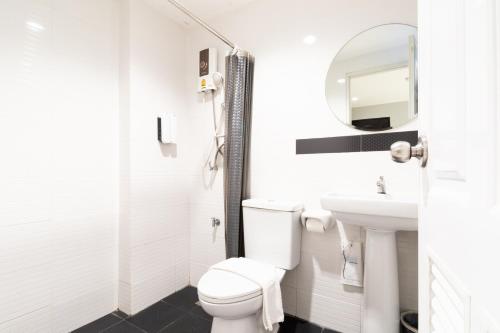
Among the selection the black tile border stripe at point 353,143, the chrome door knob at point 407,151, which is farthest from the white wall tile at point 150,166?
the chrome door knob at point 407,151

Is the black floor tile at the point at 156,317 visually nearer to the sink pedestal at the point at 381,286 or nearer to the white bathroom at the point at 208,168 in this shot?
the white bathroom at the point at 208,168

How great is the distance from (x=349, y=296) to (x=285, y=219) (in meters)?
0.62

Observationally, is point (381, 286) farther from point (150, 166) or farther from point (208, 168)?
point (150, 166)

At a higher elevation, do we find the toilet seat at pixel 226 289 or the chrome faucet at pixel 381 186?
the chrome faucet at pixel 381 186

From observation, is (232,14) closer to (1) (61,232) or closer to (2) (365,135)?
(2) (365,135)

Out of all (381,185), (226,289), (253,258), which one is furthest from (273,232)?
(381,185)

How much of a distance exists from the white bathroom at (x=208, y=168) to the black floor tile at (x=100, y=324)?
12 mm

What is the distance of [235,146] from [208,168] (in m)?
0.45

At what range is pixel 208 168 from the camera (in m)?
2.14

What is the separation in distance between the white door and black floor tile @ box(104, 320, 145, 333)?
1683mm

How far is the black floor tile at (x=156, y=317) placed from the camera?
63.7 inches

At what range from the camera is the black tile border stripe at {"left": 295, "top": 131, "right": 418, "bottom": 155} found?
1430mm

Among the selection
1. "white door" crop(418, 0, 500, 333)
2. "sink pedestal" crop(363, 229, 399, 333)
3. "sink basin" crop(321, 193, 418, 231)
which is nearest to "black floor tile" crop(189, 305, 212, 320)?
"sink pedestal" crop(363, 229, 399, 333)

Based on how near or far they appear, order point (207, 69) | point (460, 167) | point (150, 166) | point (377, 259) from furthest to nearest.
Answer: point (207, 69) < point (150, 166) < point (377, 259) < point (460, 167)
